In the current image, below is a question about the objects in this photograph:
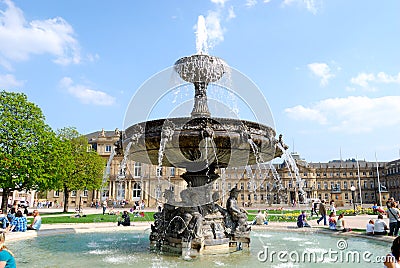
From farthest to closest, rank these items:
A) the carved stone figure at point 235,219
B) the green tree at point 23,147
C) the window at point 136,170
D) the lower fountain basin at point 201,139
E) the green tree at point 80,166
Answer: the window at point 136,170 < the green tree at point 80,166 < the green tree at point 23,147 < the carved stone figure at point 235,219 < the lower fountain basin at point 201,139

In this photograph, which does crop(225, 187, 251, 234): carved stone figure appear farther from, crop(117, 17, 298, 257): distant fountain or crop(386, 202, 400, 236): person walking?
crop(386, 202, 400, 236): person walking

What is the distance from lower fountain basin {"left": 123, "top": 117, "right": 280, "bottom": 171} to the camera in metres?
8.31

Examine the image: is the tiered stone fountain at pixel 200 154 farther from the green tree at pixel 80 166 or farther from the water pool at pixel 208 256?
the green tree at pixel 80 166

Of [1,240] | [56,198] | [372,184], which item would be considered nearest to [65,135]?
[56,198]

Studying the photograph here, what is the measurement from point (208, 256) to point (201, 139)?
10.4ft

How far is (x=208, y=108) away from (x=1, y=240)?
288 inches

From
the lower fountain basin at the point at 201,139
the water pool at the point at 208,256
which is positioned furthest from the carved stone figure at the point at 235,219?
the lower fountain basin at the point at 201,139

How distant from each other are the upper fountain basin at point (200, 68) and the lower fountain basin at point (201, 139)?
7.99 ft

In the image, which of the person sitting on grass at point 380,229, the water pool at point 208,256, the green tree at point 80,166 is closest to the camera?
→ the water pool at point 208,256

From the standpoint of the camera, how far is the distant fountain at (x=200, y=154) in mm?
8445

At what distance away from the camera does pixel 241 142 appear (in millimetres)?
8641

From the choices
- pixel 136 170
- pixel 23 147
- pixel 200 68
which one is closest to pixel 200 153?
pixel 200 68

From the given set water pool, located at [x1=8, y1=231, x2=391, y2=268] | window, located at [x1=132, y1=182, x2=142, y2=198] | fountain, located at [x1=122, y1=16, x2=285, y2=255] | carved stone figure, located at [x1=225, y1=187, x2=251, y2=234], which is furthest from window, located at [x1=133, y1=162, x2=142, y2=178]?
carved stone figure, located at [x1=225, y1=187, x2=251, y2=234]

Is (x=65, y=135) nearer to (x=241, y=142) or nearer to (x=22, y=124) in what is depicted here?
(x=22, y=124)
